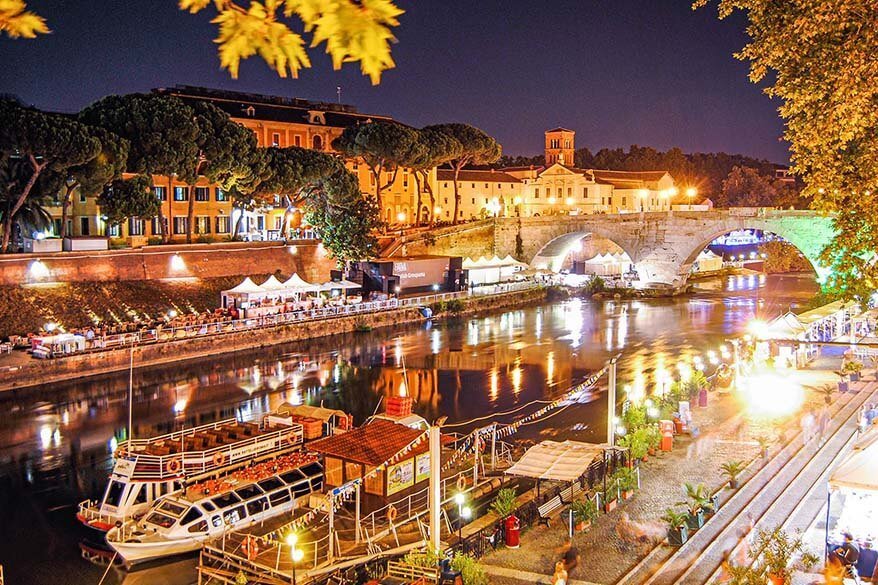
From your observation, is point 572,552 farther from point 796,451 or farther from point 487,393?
point 487,393

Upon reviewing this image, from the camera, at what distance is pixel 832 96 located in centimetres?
1055


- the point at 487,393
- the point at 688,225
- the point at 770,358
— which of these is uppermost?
the point at 688,225

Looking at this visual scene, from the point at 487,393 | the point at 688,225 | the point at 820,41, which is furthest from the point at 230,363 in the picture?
the point at 688,225

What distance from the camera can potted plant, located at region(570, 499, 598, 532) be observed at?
456 inches

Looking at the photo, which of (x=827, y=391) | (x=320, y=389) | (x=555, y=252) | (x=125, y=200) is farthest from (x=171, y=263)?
(x=555, y=252)

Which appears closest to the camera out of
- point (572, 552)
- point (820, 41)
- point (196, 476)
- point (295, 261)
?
point (572, 552)

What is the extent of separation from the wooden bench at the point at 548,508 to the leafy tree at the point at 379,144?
38.2m

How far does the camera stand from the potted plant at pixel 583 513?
11594 mm

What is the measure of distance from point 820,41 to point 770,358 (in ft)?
44.9

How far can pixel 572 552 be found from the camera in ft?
33.6

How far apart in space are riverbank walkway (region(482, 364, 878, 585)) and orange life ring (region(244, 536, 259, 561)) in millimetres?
3711

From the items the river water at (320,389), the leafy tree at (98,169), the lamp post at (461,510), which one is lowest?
the river water at (320,389)

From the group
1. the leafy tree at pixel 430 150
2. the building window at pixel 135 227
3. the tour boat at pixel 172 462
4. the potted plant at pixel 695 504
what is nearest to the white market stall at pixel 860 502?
the potted plant at pixel 695 504

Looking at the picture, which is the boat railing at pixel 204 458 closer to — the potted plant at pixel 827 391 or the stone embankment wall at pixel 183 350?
the potted plant at pixel 827 391
